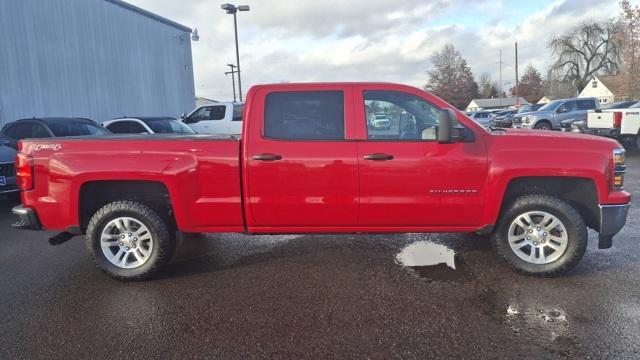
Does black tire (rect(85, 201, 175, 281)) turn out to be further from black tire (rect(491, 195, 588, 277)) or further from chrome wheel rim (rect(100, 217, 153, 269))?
black tire (rect(491, 195, 588, 277))

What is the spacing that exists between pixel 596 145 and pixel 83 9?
21.1 metres

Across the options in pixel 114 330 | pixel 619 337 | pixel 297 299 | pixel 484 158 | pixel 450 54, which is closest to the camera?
pixel 619 337

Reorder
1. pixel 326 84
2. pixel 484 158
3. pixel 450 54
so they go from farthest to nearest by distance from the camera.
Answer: pixel 450 54
pixel 326 84
pixel 484 158

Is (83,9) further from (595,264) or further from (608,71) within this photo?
(608,71)

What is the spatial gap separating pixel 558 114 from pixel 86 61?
20583 millimetres

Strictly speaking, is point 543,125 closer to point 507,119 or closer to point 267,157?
point 507,119

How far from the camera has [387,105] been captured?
4.52 meters

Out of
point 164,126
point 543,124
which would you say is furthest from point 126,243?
point 543,124

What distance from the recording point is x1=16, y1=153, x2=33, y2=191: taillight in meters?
4.47

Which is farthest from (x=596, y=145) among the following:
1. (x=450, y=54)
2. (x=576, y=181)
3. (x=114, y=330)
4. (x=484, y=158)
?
(x=450, y=54)

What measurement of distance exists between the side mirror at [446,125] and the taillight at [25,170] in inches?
154

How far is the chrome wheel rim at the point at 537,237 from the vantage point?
441 cm

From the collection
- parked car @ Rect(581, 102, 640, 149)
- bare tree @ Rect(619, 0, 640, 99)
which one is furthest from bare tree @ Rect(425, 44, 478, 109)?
parked car @ Rect(581, 102, 640, 149)

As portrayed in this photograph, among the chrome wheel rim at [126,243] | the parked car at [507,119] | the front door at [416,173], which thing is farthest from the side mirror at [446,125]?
the chrome wheel rim at [126,243]
